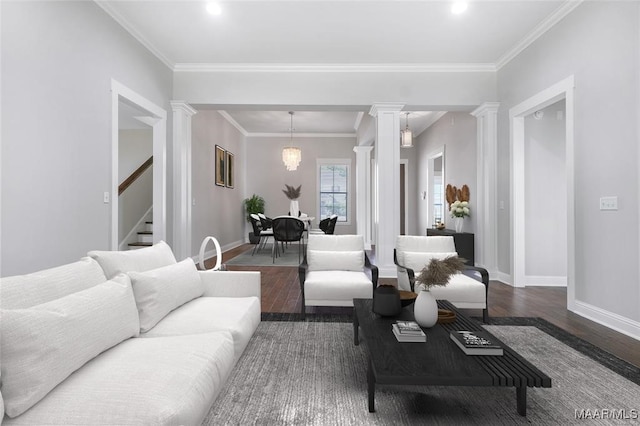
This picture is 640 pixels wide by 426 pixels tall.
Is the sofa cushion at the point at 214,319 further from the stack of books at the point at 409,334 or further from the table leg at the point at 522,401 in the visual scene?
the table leg at the point at 522,401

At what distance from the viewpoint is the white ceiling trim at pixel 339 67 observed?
4910mm

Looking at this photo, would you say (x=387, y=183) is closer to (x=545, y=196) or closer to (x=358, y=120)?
(x=545, y=196)

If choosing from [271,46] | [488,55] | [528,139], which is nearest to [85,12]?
[271,46]

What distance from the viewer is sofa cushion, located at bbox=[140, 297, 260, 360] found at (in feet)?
6.19

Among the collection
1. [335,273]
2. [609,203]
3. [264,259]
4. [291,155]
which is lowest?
[264,259]

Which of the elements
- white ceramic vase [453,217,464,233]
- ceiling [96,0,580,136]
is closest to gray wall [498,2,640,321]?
ceiling [96,0,580,136]

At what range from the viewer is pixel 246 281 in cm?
262

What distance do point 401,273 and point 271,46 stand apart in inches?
127

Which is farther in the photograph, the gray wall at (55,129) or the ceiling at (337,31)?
the ceiling at (337,31)

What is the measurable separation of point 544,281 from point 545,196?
1.13 meters

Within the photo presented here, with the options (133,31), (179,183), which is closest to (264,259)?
(179,183)

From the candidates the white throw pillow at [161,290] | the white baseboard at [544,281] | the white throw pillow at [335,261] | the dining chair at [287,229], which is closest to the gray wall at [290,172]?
the dining chair at [287,229]

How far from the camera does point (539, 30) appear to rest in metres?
3.90

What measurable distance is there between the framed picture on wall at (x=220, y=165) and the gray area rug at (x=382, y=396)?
552 centimetres
